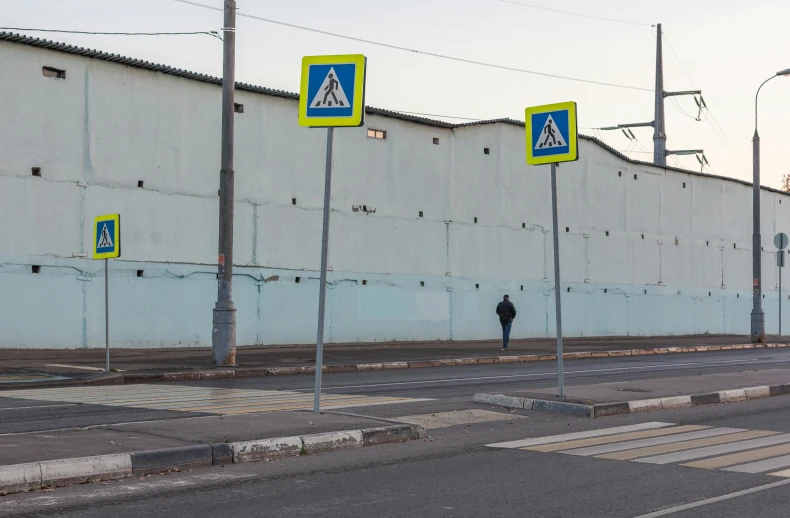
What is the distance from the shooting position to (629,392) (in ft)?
49.5

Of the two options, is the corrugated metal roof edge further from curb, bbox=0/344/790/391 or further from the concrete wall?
curb, bbox=0/344/790/391

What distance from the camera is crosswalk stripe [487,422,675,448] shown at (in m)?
A: 10.5

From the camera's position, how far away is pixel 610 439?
10.9 metres

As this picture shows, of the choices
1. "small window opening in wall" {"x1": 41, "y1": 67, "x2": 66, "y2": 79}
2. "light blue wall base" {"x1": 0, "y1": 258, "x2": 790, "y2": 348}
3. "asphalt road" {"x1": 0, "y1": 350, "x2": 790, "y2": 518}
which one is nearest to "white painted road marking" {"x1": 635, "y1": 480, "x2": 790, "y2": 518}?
"asphalt road" {"x1": 0, "y1": 350, "x2": 790, "y2": 518}

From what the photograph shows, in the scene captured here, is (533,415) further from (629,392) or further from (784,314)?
(784,314)

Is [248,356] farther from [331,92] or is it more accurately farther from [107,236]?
[331,92]

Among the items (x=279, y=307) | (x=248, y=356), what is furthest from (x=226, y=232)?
(x=279, y=307)

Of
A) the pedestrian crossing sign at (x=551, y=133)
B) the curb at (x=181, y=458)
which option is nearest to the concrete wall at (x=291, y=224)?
the pedestrian crossing sign at (x=551, y=133)

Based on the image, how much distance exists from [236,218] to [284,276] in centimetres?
260

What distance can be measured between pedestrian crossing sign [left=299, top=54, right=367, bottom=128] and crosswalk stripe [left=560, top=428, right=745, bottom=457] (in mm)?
4185

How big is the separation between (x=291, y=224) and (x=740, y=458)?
24429 millimetres

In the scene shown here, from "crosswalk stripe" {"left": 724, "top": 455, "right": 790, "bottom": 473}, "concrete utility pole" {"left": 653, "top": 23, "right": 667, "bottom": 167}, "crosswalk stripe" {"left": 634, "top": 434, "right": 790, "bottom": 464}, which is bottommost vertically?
"crosswalk stripe" {"left": 634, "top": 434, "right": 790, "bottom": 464}

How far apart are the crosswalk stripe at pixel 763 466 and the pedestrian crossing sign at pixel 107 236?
13.0 m

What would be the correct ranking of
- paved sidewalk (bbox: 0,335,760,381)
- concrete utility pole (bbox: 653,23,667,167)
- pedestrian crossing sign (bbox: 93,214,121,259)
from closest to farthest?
pedestrian crossing sign (bbox: 93,214,121,259)
paved sidewalk (bbox: 0,335,760,381)
concrete utility pole (bbox: 653,23,667,167)
